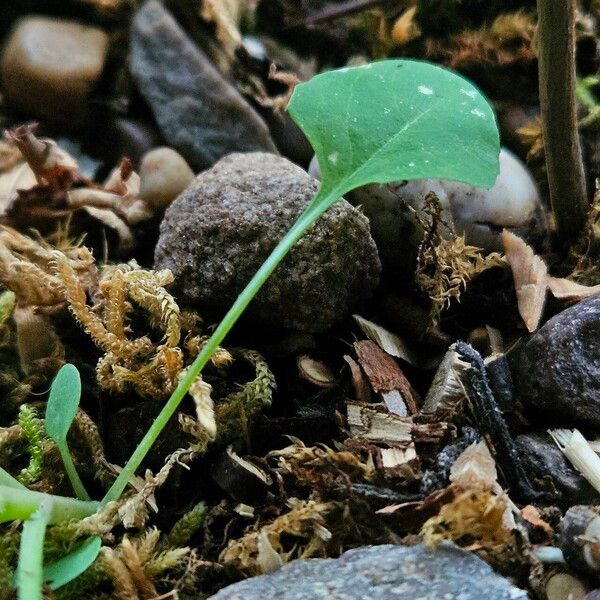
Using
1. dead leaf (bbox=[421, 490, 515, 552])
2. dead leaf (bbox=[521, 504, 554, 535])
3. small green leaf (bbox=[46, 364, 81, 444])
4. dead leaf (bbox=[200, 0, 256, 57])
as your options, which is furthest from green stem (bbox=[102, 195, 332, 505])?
dead leaf (bbox=[200, 0, 256, 57])

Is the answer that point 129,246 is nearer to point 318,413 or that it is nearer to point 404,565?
point 318,413

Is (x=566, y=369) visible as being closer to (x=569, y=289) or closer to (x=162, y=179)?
(x=569, y=289)

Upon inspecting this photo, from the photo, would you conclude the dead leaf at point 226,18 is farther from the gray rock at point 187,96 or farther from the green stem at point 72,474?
the green stem at point 72,474

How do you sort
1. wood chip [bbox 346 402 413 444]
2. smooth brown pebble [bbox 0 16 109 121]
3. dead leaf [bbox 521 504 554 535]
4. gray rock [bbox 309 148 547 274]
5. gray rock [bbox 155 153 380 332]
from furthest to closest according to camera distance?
1. smooth brown pebble [bbox 0 16 109 121]
2. gray rock [bbox 309 148 547 274]
3. gray rock [bbox 155 153 380 332]
4. wood chip [bbox 346 402 413 444]
5. dead leaf [bbox 521 504 554 535]

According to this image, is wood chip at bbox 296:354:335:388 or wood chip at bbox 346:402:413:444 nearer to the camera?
wood chip at bbox 346:402:413:444

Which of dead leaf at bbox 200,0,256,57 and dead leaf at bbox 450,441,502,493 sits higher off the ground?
dead leaf at bbox 200,0,256,57

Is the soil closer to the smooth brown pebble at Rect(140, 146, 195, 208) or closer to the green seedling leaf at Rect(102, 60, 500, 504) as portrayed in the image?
the smooth brown pebble at Rect(140, 146, 195, 208)
